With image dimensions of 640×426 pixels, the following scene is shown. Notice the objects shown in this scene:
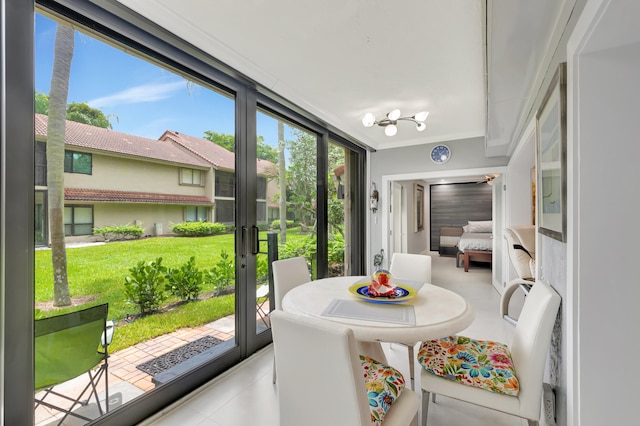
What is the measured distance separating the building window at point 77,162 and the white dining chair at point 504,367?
6.87 ft

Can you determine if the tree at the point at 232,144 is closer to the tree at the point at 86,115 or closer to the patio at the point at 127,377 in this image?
the tree at the point at 86,115

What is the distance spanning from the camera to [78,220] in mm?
1511

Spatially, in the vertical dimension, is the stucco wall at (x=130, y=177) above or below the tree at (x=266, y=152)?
below

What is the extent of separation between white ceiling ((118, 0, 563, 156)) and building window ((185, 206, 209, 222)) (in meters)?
1.14

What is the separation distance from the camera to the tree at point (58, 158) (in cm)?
141

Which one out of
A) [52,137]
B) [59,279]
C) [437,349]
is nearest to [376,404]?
[437,349]

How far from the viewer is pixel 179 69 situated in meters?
2.02

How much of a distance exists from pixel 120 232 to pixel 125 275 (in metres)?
0.26

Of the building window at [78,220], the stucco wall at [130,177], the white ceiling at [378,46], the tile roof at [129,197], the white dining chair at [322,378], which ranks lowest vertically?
the white dining chair at [322,378]

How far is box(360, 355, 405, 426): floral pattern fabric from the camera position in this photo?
1142 mm

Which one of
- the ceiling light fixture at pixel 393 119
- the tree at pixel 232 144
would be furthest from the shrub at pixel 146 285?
the ceiling light fixture at pixel 393 119

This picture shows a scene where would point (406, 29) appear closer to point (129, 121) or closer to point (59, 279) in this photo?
point (129, 121)

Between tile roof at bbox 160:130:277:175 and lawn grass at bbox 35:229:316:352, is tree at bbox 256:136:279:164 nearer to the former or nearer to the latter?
tile roof at bbox 160:130:277:175

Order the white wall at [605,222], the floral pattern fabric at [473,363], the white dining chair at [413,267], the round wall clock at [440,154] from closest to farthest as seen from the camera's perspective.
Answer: the white wall at [605,222]
the floral pattern fabric at [473,363]
the white dining chair at [413,267]
the round wall clock at [440,154]
